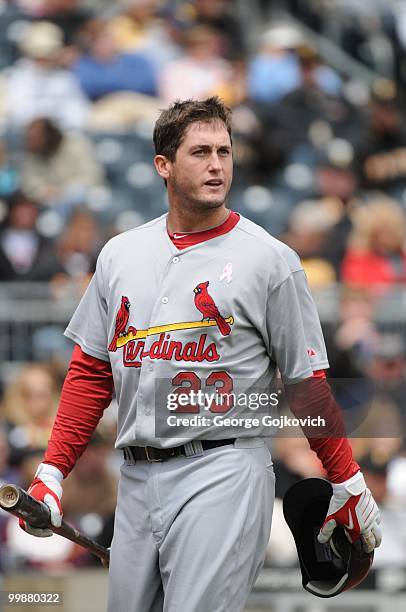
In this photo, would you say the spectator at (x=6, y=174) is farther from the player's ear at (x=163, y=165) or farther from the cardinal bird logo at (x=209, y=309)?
the cardinal bird logo at (x=209, y=309)

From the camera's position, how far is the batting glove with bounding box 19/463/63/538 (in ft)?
12.3

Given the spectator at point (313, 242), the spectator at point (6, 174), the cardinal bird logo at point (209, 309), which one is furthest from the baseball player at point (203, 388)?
the spectator at point (6, 174)

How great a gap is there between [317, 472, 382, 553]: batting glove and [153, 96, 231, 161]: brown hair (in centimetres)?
111

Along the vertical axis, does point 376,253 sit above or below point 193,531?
below

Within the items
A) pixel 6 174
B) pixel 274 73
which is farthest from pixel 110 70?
pixel 6 174

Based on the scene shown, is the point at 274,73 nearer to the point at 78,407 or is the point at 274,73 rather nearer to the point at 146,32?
the point at 146,32

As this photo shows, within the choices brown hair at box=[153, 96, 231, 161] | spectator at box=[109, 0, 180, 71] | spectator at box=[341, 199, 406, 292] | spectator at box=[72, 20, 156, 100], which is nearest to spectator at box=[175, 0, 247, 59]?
spectator at box=[109, 0, 180, 71]

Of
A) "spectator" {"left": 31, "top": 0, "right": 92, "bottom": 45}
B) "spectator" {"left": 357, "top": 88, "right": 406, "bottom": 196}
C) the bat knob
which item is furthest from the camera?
"spectator" {"left": 31, "top": 0, "right": 92, "bottom": 45}

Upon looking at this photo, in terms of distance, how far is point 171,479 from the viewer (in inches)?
148

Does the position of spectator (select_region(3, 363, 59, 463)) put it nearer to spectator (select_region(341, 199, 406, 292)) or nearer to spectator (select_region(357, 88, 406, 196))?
spectator (select_region(341, 199, 406, 292))

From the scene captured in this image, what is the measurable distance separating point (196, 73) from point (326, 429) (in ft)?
24.5

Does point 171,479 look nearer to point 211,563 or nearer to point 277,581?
point 211,563

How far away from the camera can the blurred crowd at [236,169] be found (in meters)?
7.28

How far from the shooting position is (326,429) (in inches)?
150
